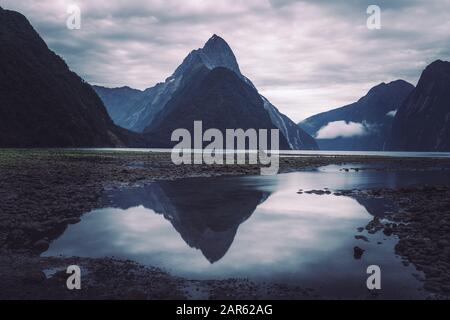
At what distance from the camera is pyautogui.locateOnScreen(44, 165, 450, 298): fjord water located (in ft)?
42.4

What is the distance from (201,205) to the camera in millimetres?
27781

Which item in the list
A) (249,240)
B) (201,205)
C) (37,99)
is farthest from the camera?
(37,99)

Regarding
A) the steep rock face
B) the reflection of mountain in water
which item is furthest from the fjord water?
the steep rock face

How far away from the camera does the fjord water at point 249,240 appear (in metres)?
12.9

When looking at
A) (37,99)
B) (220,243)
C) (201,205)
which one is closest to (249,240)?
(220,243)

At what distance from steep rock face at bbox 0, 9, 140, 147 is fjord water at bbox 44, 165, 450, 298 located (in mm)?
120569

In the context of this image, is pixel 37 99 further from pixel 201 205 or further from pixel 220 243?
pixel 220 243

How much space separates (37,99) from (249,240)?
6087 inches

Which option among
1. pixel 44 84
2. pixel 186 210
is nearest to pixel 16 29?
pixel 44 84

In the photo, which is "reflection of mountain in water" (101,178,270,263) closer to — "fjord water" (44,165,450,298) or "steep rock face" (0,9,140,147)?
"fjord water" (44,165,450,298)

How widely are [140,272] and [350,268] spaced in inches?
Result: 298

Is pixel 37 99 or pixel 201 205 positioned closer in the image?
pixel 201 205
